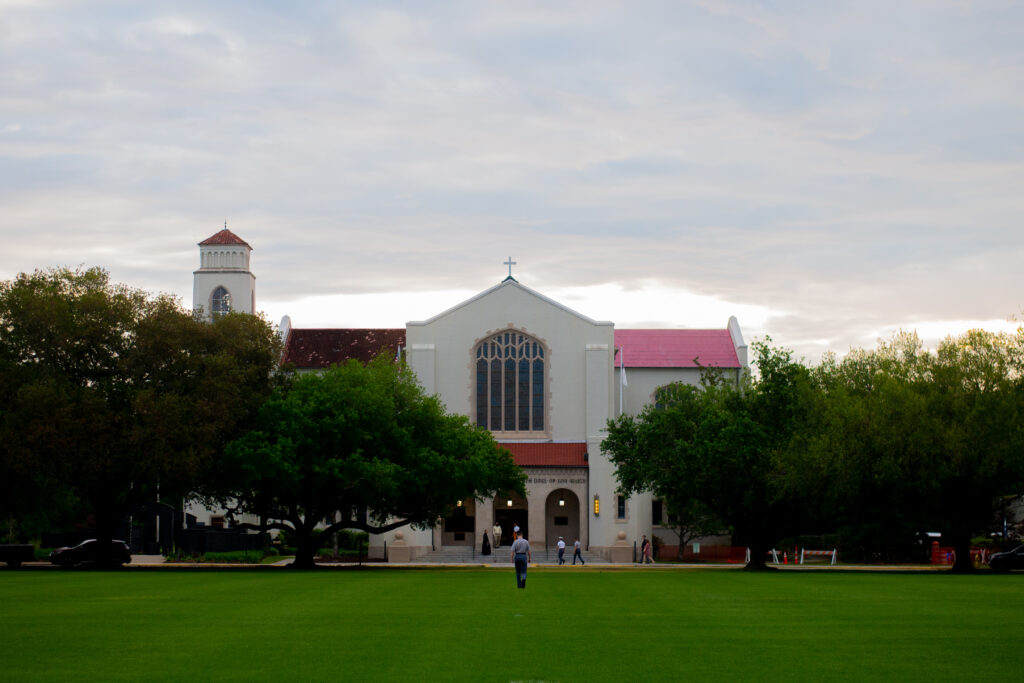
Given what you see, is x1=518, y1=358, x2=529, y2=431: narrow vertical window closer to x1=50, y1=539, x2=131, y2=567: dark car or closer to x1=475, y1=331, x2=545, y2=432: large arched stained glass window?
x1=475, y1=331, x2=545, y2=432: large arched stained glass window

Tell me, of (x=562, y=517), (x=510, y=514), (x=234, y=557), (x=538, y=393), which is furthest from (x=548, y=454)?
(x=234, y=557)

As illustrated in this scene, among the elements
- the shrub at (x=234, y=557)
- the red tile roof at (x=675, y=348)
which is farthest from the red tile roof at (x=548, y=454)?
the shrub at (x=234, y=557)

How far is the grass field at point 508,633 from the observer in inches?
531

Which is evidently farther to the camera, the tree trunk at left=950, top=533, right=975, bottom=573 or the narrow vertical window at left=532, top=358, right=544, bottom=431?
the narrow vertical window at left=532, top=358, right=544, bottom=431

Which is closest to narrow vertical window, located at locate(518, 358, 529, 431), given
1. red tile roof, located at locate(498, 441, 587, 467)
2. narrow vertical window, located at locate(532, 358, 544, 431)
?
narrow vertical window, located at locate(532, 358, 544, 431)

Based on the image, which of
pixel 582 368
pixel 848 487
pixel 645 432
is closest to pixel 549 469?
pixel 582 368

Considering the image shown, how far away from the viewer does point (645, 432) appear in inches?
1889

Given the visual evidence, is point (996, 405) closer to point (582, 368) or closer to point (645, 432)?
point (645, 432)

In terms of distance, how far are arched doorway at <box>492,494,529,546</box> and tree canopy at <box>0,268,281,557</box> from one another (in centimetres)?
2024

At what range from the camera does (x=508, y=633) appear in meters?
17.6

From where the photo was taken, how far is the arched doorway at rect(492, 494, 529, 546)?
6344cm

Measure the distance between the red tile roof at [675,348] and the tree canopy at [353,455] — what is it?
25410 millimetres

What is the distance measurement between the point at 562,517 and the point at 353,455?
22.2 m

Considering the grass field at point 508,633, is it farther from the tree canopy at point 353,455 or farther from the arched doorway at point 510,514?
the arched doorway at point 510,514
